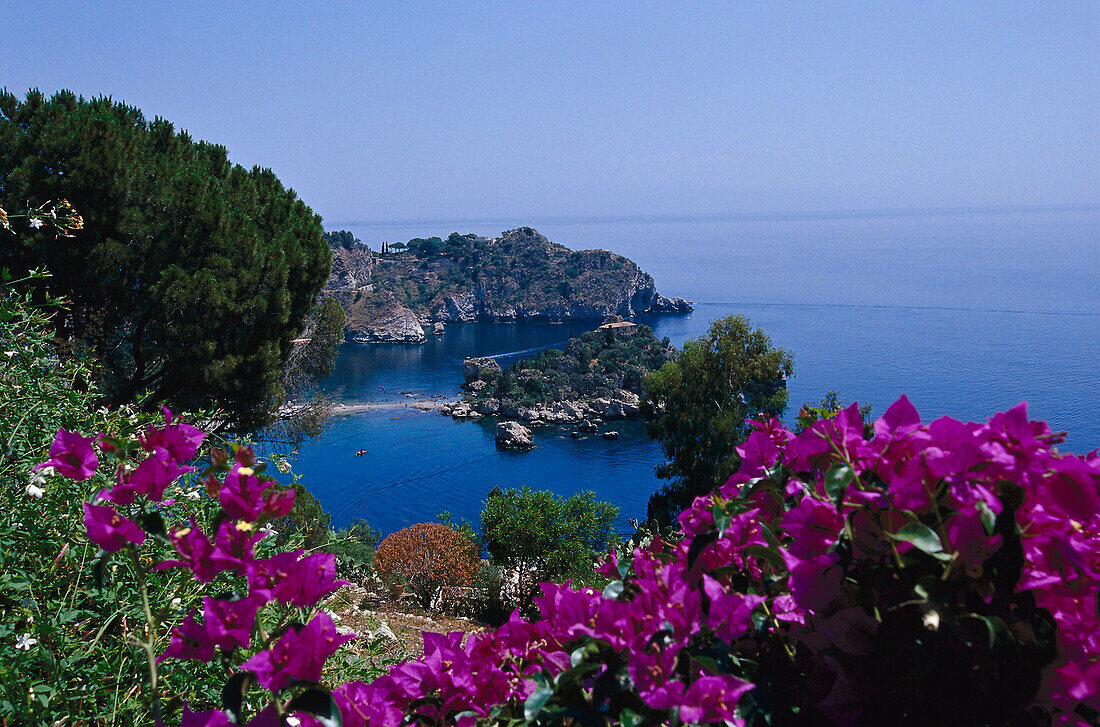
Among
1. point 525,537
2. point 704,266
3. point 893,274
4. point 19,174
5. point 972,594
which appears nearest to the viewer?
point 972,594

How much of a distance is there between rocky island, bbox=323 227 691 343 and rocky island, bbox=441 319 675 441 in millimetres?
25314

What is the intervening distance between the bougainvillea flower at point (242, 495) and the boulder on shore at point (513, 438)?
42.0 meters

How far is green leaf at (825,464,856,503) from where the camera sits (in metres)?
0.84

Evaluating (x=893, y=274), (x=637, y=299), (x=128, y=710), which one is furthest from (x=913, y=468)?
(x=893, y=274)

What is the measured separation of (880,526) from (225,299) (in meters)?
8.92

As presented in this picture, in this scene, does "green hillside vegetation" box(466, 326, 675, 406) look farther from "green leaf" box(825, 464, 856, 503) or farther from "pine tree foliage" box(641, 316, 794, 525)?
"green leaf" box(825, 464, 856, 503)

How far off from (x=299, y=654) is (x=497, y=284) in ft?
297

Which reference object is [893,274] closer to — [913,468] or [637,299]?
[637,299]

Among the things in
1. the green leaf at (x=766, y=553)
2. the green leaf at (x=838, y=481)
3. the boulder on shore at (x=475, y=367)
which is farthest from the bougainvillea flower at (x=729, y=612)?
the boulder on shore at (x=475, y=367)

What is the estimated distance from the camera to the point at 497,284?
90.4m

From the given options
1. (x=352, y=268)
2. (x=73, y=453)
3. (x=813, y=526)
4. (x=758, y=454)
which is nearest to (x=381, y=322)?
(x=352, y=268)

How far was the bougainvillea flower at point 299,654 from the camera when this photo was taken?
862mm

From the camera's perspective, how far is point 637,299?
3435 inches

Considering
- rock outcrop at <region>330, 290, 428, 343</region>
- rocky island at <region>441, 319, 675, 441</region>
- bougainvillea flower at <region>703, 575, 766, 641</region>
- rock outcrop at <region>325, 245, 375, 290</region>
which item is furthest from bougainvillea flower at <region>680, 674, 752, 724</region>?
rock outcrop at <region>325, 245, 375, 290</region>
